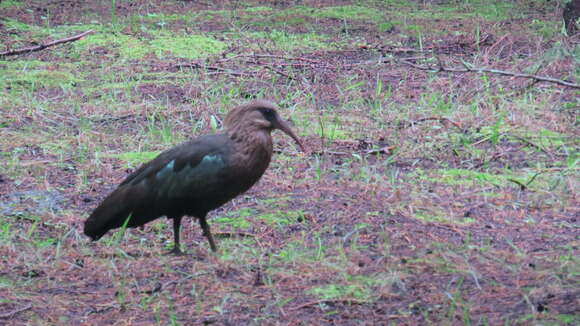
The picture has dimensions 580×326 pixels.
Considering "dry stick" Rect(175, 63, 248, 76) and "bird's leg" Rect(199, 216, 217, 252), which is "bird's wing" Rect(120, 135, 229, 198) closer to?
"bird's leg" Rect(199, 216, 217, 252)

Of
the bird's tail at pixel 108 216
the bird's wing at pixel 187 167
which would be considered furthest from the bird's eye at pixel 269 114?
the bird's tail at pixel 108 216

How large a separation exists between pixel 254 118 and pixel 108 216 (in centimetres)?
103

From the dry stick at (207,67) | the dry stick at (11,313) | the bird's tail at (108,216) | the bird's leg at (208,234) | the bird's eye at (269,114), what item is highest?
the bird's eye at (269,114)

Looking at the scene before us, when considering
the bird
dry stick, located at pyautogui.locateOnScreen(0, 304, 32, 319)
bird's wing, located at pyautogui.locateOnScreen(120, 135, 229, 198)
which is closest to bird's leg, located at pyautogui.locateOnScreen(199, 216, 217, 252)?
the bird

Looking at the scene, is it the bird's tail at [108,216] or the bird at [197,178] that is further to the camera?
the bird's tail at [108,216]

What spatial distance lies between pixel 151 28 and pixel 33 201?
20.5 feet

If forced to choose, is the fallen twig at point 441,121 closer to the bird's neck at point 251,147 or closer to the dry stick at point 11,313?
the bird's neck at point 251,147

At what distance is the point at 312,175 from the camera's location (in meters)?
6.75

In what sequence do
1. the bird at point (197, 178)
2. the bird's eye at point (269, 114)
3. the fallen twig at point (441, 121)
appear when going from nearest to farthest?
the bird at point (197, 178), the bird's eye at point (269, 114), the fallen twig at point (441, 121)

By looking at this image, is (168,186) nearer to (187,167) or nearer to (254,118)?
(187,167)

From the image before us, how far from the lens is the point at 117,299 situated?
4680mm

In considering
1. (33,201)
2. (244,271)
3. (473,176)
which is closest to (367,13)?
(473,176)

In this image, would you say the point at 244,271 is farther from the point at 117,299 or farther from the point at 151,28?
the point at 151,28

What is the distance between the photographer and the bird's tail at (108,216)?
5.32 metres
